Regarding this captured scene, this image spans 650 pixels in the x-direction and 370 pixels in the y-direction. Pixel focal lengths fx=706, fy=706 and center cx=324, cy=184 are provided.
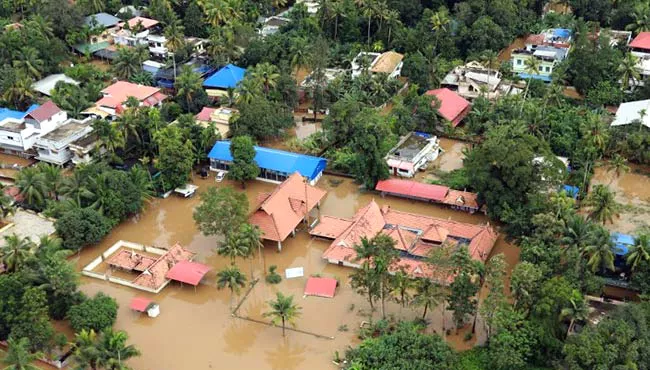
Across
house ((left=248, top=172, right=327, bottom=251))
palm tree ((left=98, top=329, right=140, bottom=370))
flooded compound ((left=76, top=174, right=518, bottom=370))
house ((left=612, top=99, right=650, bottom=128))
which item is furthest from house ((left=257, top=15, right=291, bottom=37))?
palm tree ((left=98, top=329, right=140, bottom=370))

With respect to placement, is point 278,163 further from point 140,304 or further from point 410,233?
point 140,304

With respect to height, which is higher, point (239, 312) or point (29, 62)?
point (29, 62)

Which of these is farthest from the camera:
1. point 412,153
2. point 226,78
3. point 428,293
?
point 226,78

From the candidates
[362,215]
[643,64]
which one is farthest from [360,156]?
[643,64]

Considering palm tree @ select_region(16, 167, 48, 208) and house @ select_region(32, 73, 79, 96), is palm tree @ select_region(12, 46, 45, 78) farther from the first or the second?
palm tree @ select_region(16, 167, 48, 208)

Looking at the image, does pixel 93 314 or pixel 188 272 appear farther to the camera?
pixel 188 272

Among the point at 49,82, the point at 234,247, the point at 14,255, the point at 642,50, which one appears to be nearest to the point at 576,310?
the point at 234,247

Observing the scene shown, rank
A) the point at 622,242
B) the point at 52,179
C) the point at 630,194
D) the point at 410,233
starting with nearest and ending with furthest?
1. the point at 622,242
2. the point at 410,233
3. the point at 52,179
4. the point at 630,194
